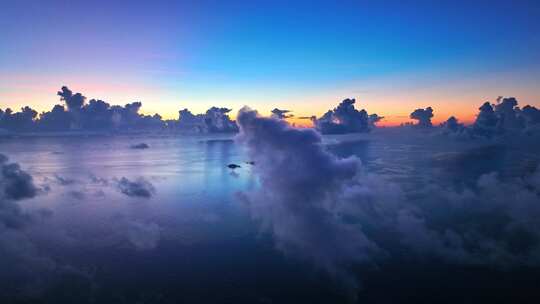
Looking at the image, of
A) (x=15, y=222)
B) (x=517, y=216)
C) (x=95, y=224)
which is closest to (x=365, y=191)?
(x=517, y=216)

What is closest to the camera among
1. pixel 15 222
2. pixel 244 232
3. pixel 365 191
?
pixel 244 232

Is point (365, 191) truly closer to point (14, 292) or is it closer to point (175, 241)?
point (175, 241)

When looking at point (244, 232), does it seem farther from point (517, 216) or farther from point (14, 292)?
point (517, 216)

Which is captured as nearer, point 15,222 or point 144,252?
point 144,252

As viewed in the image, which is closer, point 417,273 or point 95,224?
point 417,273

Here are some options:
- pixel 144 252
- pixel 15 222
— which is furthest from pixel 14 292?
pixel 15 222

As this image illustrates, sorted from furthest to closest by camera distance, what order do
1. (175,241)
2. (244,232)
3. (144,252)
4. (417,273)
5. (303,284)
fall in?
(244,232) → (175,241) → (144,252) → (417,273) → (303,284)

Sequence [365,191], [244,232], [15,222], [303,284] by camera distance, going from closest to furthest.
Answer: [303,284] → [244,232] → [15,222] → [365,191]

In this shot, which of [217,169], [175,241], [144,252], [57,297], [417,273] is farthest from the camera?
[217,169]
